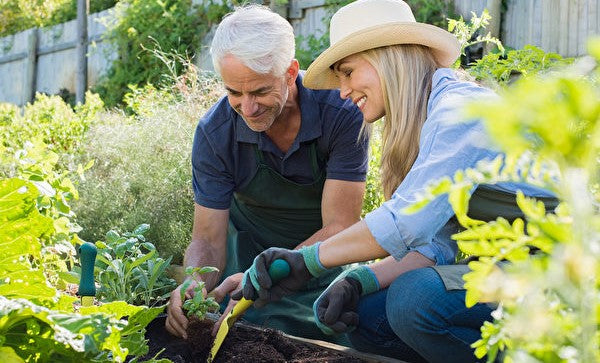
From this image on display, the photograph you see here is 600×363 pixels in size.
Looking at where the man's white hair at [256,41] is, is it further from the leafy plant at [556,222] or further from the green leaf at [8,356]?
the leafy plant at [556,222]

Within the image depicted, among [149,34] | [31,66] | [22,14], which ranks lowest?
[22,14]

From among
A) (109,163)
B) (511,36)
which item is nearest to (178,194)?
(109,163)

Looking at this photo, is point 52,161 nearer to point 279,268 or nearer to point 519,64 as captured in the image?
point 279,268

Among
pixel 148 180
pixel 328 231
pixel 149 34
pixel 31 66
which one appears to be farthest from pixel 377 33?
pixel 31 66

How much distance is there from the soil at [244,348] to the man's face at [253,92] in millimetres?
764

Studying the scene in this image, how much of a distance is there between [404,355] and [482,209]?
0.68 m

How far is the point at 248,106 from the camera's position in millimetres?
2873

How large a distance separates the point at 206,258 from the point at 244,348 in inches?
31.8

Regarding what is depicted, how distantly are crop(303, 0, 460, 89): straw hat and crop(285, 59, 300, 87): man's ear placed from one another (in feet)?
0.55

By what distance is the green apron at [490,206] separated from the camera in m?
2.22

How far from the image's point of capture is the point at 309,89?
3184 millimetres

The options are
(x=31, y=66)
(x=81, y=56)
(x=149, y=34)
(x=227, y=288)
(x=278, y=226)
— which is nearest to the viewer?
(x=227, y=288)

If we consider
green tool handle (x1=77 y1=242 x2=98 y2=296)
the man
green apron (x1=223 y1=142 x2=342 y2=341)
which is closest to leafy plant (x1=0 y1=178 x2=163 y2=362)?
green tool handle (x1=77 y1=242 x2=98 y2=296)

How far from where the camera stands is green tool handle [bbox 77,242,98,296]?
6.99ft
